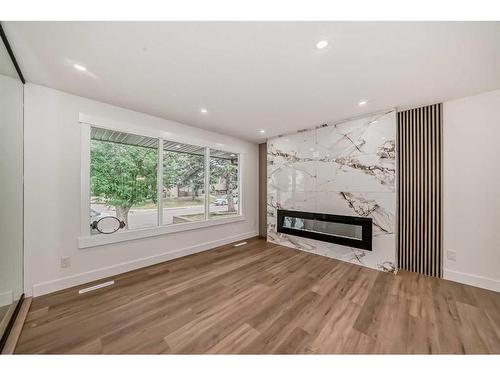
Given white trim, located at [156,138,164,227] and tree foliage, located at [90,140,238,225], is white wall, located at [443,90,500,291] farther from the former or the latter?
white trim, located at [156,138,164,227]

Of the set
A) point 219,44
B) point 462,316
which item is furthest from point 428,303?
point 219,44

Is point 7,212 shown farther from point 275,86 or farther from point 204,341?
point 275,86

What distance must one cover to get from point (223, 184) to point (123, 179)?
2.01m

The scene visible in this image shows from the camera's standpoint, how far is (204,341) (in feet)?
4.90

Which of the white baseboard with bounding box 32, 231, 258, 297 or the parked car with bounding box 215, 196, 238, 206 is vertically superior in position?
the parked car with bounding box 215, 196, 238, 206

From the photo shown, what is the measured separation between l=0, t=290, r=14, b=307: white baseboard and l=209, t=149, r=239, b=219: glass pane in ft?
8.83

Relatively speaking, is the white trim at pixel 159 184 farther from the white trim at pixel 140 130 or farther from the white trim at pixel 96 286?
the white trim at pixel 96 286

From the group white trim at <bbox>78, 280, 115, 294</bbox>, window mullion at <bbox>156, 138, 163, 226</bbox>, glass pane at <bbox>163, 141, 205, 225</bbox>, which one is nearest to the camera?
white trim at <bbox>78, 280, 115, 294</bbox>

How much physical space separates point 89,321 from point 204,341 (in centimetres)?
114

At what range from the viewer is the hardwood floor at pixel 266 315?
1457 mm

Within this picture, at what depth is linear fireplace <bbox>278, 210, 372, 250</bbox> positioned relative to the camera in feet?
9.66

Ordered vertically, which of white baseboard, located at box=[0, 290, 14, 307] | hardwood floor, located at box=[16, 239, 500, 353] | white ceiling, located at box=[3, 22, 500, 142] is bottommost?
hardwood floor, located at box=[16, 239, 500, 353]

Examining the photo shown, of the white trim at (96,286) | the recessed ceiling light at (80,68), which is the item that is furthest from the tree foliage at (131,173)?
the recessed ceiling light at (80,68)

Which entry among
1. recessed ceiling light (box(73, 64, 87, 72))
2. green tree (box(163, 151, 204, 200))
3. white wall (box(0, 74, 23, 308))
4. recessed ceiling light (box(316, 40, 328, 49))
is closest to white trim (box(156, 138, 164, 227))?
green tree (box(163, 151, 204, 200))
